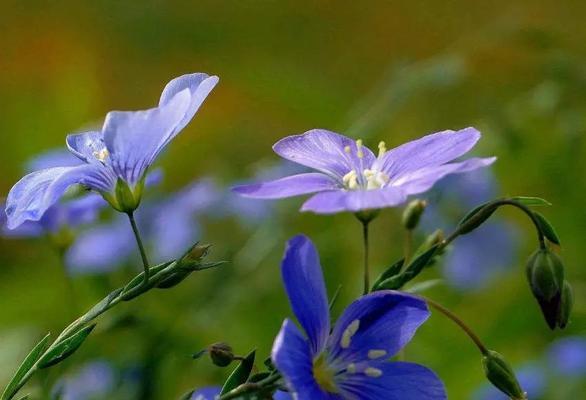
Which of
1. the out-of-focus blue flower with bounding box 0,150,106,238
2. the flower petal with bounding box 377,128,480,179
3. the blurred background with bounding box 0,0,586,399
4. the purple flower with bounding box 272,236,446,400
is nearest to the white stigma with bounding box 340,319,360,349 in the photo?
the purple flower with bounding box 272,236,446,400

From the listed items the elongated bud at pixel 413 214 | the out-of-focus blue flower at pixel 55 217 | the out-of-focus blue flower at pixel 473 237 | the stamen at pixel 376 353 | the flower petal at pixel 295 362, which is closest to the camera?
the flower petal at pixel 295 362

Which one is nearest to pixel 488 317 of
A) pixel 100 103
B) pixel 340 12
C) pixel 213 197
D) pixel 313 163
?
pixel 213 197

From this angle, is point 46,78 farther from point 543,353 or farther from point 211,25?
point 543,353

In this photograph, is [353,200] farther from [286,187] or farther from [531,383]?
[531,383]

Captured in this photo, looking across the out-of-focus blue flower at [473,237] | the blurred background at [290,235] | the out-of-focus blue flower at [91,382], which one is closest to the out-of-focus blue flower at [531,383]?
the blurred background at [290,235]

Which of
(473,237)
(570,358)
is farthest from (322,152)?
(473,237)

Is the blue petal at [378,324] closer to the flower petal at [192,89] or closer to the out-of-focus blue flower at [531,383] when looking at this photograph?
the flower petal at [192,89]

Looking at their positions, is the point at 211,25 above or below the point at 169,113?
below
